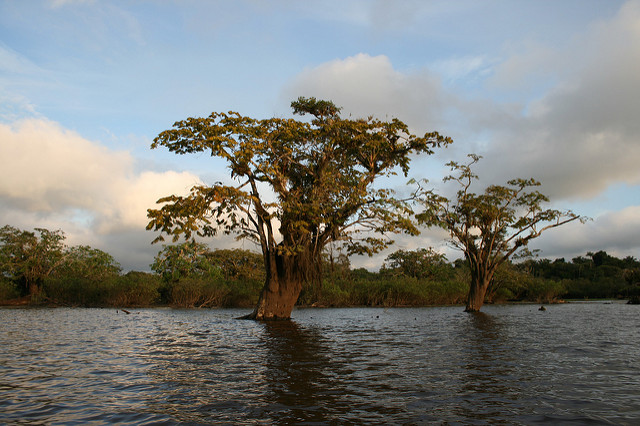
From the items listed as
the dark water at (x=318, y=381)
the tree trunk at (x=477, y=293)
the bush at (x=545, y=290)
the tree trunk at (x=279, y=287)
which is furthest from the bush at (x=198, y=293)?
the bush at (x=545, y=290)

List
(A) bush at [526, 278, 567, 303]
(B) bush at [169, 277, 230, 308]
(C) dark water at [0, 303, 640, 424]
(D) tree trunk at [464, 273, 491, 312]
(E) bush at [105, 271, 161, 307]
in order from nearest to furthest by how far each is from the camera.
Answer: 1. (C) dark water at [0, 303, 640, 424]
2. (D) tree trunk at [464, 273, 491, 312]
3. (E) bush at [105, 271, 161, 307]
4. (B) bush at [169, 277, 230, 308]
5. (A) bush at [526, 278, 567, 303]

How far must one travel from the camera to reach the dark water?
7.71 metres

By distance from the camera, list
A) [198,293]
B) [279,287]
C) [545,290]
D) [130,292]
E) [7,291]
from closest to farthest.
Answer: [279,287] < [130,292] < [7,291] < [198,293] < [545,290]

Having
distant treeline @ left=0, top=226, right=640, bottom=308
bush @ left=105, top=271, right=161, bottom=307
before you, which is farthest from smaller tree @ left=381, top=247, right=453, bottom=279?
bush @ left=105, top=271, right=161, bottom=307

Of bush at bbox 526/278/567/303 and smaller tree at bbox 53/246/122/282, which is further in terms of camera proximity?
bush at bbox 526/278/567/303

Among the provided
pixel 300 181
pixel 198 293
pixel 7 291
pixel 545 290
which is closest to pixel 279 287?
pixel 300 181

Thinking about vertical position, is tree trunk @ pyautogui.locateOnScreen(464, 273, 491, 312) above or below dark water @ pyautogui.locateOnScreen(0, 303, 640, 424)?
above

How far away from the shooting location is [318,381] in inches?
420

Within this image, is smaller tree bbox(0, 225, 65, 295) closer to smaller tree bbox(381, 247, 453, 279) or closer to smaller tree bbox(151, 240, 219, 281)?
smaller tree bbox(151, 240, 219, 281)

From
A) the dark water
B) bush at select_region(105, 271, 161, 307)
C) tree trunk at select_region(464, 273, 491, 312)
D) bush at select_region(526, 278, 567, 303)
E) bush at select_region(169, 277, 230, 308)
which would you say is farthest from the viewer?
bush at select_region(526, 278, 567, 303)

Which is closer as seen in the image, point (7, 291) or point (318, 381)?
point (318, 381)

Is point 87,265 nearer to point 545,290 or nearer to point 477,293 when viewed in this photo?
point 477,293

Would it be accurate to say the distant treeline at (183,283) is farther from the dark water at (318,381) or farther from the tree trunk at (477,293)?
the dark water at (318,381)

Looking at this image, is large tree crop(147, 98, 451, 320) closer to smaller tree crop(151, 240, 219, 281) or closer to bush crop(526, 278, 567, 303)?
smaller tree crop(151, 240, 219, 281)
